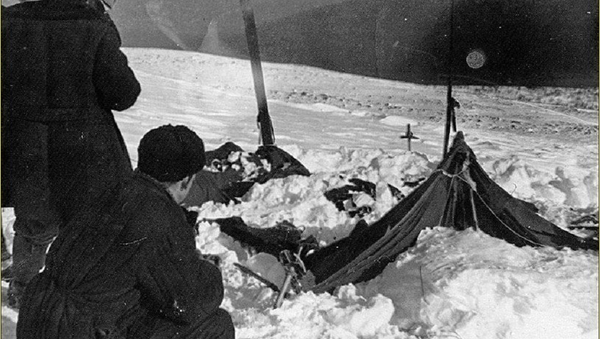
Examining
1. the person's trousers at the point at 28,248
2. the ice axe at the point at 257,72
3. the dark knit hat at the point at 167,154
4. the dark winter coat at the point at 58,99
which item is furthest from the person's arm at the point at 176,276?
the ice axe at the point at 257,72

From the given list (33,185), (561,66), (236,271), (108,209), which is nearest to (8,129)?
(33,185)

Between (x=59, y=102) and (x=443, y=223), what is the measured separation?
80.0 inches

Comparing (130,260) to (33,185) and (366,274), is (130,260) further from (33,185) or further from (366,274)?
(366,274)

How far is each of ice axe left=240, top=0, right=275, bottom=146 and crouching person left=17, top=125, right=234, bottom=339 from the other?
3.93m

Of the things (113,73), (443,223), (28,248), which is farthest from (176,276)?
(443,223)

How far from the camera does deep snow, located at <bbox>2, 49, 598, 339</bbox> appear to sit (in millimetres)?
2447

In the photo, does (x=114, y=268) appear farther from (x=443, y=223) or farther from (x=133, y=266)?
(x=443, y=223)

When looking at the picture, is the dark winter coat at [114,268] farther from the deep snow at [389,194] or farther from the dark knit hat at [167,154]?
the deep snow at [389,194]

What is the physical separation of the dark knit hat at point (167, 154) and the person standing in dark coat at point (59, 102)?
2.29 feet

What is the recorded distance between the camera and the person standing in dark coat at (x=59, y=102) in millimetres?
2158

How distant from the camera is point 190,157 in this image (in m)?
1.57

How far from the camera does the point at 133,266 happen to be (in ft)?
4.78

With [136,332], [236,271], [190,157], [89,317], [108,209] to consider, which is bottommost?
[236,271]

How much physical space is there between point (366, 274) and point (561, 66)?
703 centimetres
